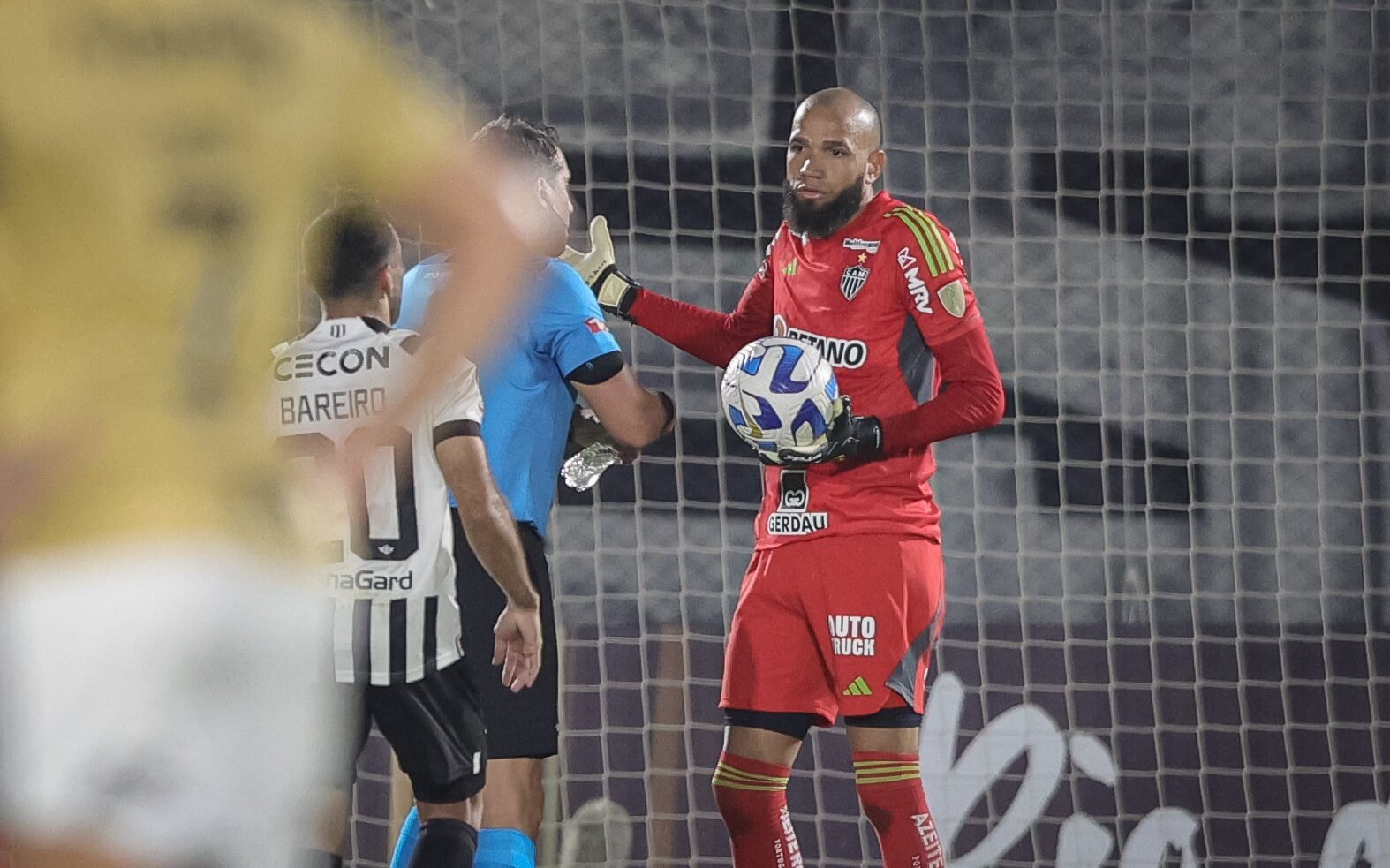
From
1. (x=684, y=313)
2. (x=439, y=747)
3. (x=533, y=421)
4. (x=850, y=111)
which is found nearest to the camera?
(x=439, y=747)

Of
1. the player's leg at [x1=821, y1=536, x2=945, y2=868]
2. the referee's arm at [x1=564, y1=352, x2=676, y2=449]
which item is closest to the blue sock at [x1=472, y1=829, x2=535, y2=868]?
the player's leg at [x1=821, y1=536, x2=945, y2=868]

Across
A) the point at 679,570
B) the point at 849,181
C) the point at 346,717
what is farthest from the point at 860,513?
the point at 679,570

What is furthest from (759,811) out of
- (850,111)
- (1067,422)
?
(1067,422)

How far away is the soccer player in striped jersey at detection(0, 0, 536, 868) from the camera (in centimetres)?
127

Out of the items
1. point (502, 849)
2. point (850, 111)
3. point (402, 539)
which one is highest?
point (850, 111)

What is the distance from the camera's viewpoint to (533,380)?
3533 mm

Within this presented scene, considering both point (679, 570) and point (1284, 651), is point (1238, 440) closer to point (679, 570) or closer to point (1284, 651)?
point (1284, 651)

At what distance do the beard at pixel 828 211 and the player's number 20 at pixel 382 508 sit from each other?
1.10 m

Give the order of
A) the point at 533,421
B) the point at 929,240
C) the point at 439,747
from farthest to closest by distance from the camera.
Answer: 1. the point at 929,240
2. the point at 533,421
3. the point at 439,747

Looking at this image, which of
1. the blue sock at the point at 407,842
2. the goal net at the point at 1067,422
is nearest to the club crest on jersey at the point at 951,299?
the blue sock at the point at 407,842

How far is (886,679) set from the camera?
3.50 m

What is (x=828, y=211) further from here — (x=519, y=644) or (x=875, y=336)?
(x=519, y=644)

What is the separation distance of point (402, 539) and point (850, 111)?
55.0 inches

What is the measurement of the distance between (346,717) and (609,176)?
2461 mm
